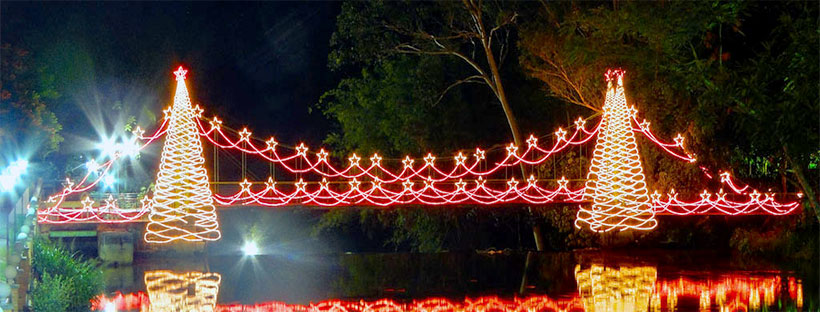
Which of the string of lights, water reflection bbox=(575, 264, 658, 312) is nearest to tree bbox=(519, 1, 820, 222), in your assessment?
the string of lights

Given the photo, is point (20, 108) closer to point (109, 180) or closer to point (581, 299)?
point (581, 299)

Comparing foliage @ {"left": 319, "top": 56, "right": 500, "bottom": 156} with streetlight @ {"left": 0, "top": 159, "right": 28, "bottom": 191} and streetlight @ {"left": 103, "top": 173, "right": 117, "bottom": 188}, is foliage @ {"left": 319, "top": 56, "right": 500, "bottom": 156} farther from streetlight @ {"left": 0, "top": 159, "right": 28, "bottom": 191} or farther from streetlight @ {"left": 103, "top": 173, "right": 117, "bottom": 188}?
streetlight @ {"left": 0, "top": 159, "right": 28, "bottom": 191}

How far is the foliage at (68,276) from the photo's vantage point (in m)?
13.6

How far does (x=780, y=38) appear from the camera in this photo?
11352 mm

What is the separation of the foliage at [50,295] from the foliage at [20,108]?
104 inches

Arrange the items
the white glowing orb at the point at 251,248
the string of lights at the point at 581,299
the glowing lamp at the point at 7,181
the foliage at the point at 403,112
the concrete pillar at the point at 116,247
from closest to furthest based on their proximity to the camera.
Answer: the glowing lamp at the point at 7,181, the string of lights at the point at 581,299, the concrete pillar at the point at 116,247, the foliage at the point at 403,112, the white glowing orb at the point at 251,248

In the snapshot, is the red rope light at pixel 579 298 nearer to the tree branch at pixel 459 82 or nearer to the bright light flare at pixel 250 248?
the tree branch at pixel 459 82

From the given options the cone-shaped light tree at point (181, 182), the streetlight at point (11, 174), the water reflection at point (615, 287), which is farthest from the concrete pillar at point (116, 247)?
the water reflection at point (615, 287)

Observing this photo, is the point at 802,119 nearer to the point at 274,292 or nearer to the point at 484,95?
the point at 274,292

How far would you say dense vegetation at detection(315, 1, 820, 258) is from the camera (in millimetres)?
22297

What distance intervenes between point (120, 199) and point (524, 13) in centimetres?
1015

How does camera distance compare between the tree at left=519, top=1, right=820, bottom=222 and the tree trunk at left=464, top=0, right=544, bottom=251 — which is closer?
the tree at left=519, top=1, right=820, bottom=222

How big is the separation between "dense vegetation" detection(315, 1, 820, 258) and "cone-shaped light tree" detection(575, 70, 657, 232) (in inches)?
34.4

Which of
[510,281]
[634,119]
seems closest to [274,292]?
[510,281]
